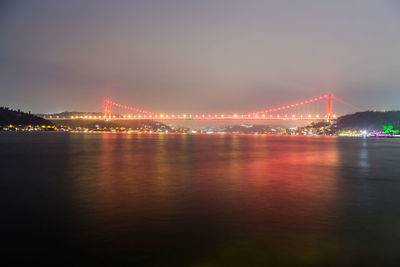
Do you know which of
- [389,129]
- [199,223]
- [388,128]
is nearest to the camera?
[199,223]

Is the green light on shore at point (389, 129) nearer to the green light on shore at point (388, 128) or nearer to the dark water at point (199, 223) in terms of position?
the green light on shore at point (388, 128)

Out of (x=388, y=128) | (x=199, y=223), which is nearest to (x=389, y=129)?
(x=388, y=128)

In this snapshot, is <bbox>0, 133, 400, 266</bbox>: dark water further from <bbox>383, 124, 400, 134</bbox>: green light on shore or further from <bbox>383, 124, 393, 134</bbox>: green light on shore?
<bbox>383, 124, 393, 134</bbox>: green light on shore

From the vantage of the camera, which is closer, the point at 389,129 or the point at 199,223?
the point at 199,223

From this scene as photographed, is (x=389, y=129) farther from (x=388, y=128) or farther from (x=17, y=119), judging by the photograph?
(x=17, y=119)

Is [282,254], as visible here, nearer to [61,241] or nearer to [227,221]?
[227,221]

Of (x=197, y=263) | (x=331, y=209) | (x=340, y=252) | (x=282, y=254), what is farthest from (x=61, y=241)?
(x=331, y=209)

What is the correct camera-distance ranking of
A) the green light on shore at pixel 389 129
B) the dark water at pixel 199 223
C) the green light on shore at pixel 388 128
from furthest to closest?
the green light on shore at pixel 388 128
the green light on shore at pixel 389 129
the dark water at pixel 199 223

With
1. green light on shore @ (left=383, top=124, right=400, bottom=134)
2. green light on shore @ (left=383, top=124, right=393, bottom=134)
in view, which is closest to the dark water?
green light on shore @ (left=383, top=124, right=400, bottom=134)

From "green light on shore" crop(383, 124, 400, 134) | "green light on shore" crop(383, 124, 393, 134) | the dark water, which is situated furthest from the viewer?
"green light on shore" crop(383, 124, 393, 134)

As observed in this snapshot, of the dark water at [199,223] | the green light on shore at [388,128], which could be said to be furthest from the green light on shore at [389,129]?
the dark water at [199,223]

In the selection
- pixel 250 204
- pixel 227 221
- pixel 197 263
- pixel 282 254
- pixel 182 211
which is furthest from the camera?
pixel 250 204
